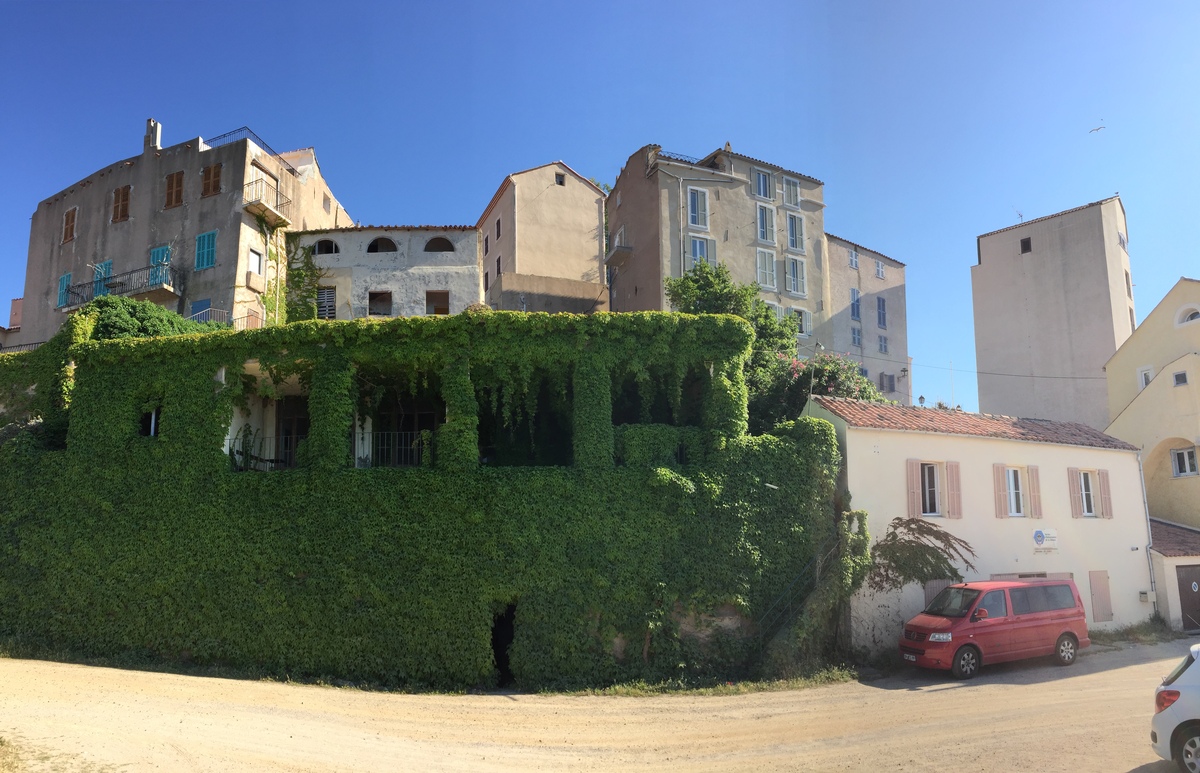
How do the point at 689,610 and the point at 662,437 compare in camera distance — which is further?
the point at 662,437

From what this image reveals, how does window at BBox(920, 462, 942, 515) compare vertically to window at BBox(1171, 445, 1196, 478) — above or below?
below

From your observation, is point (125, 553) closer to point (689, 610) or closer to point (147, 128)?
point (689, 610)

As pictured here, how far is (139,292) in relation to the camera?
1207 inches

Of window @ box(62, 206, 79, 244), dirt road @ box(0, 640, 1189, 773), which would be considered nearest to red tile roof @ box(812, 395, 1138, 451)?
dirt road @ box(0, 640, 1189, 773)

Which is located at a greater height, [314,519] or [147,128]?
[147,128]

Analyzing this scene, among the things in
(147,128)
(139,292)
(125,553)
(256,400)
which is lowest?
(125,553)

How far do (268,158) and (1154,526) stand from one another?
3628cm

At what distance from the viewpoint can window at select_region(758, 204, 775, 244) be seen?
135 ft

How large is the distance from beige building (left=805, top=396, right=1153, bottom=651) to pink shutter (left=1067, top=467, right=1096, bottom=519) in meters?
0.03

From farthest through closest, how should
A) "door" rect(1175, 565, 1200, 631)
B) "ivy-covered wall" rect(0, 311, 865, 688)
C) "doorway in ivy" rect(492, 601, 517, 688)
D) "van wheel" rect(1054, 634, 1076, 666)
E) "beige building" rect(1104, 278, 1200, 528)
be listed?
1. "beige building" rect(1104, 278, 1200, 528)
2. "door" rect(1175, 565, 1200, 631)
3. "doorway in ivy" rect(492, 601, 517, 688)
4. "van wheel" rect(1054, 634, 1076, 666)
5. "ivy-covered wall" rect(0, 311, 865, 688)

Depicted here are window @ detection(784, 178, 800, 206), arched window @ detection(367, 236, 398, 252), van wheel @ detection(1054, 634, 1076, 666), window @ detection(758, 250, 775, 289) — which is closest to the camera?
van wheel @ detection(1054, 634, 1076, 666)

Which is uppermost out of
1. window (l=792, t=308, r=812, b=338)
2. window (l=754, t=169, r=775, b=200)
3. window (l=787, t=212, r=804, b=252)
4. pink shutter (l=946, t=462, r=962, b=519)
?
window (l=754, t=169, r=775, b=200)

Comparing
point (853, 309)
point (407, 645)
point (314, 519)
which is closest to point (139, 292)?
point (314, 519)

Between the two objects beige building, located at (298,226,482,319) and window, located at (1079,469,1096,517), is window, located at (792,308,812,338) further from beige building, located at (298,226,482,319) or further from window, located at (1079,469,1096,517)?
window, located at (1079,469,1096,517)
